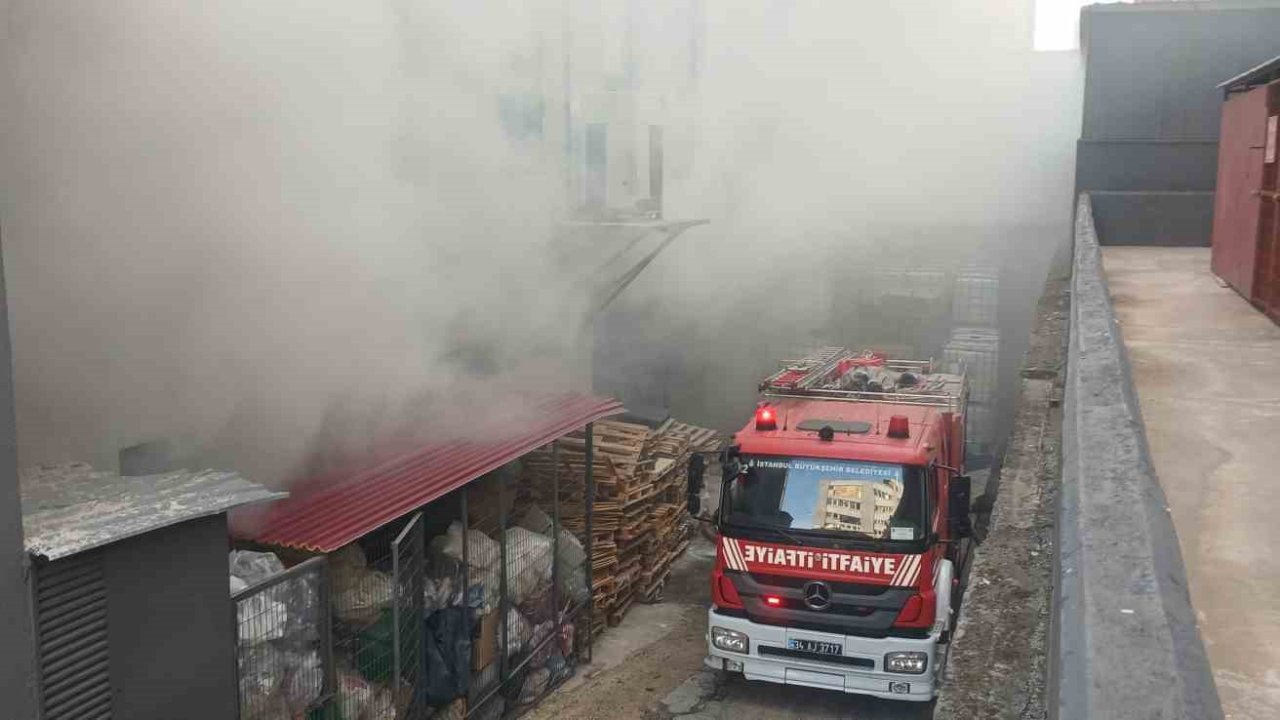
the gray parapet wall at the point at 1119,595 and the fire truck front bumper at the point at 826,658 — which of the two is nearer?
the gray parapet wall at the point at 1119,595

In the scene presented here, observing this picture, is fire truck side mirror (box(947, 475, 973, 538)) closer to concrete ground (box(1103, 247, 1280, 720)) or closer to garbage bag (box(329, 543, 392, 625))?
concrete ground (box(1103, 247, 1280, 720))

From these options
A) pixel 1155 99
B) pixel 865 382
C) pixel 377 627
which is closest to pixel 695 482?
pixel 865 382

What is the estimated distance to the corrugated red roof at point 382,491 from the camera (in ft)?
12.1

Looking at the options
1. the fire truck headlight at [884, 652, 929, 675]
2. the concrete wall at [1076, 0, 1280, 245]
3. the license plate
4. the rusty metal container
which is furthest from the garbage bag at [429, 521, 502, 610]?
the concrete wall at [1076, 0, 1280, 245]

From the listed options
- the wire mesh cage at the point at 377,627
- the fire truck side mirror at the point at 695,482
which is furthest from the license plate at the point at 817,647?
the wire mesh cage at the point at 377,627

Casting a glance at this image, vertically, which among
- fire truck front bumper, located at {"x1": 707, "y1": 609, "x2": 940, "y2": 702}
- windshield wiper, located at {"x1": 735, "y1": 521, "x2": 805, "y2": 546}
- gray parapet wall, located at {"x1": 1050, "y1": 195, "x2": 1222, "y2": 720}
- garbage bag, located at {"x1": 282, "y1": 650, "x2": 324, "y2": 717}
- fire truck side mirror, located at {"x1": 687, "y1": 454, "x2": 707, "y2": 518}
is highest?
gray parapet wall, located at {"x1": 1050, "y1": 195, "x2": 1222, "y2": 720}

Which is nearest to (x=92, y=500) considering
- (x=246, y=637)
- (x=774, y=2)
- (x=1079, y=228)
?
(x=246, y=637)

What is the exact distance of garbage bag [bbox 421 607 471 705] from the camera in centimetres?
439

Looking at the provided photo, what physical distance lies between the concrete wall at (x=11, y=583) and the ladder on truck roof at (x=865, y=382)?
3901 millimetres

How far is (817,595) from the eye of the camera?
4.76 m

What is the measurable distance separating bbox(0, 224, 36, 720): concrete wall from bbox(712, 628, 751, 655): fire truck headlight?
10.0 ft

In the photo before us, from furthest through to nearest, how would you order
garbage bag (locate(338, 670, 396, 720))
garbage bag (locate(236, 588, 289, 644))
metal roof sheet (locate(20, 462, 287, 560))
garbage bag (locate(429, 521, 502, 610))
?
1. garbage bag (locate(429, 521, 502, 610))
2. garbage bag (locate(338, 670, 396, 720))
3. garbage bag (locate(236, 588, 289, 644))
4. metal roof sheet (locate(20, 462, 287, 560))

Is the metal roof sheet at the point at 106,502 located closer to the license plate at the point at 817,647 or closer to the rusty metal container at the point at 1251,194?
the license plate at the point at 817,647

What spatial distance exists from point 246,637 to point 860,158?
841cm
